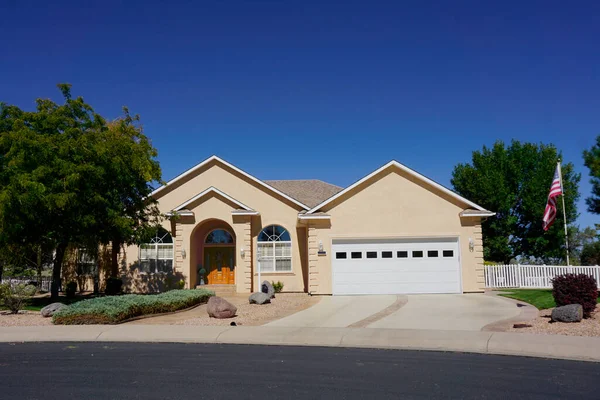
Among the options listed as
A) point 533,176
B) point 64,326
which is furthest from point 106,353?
point 533,176

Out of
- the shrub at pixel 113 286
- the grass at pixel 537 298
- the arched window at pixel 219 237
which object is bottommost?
the grass at pixel 537 298

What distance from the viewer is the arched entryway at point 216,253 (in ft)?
86.5

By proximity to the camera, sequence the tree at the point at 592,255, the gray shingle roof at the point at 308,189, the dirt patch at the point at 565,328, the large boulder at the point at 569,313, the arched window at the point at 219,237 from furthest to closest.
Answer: the tree at the point at 592,255, the gray shingle roof at the point at 308,189, the arched window at the point at 219,237, the large boulder at the point at 569,313, the dirt patch at the point at 565,328

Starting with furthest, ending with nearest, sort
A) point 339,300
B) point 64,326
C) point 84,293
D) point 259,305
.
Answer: point 84,293, point 339,300, point 259,305, point 64,326

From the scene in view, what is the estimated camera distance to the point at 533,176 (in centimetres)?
3369

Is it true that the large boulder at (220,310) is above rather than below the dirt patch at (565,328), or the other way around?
above

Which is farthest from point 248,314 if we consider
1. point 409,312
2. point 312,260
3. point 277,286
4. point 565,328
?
point 565,328

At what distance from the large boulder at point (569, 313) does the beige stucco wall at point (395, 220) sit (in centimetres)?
897

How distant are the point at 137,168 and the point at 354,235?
963 centimetres

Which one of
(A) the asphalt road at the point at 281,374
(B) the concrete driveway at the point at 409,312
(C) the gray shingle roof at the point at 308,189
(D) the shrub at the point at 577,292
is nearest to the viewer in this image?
(A) the asphalt road at the point at 281,374

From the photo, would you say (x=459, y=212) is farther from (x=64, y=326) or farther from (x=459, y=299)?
(x=64, y=326)

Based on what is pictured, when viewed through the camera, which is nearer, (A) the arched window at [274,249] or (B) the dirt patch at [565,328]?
(B) the dirt patch at [565,328]

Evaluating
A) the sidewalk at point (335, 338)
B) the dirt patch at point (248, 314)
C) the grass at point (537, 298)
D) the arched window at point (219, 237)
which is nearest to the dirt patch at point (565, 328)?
the sidewalk at point (335, 338)

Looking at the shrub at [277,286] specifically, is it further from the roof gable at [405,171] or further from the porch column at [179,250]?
the roof gable at [405,171]
